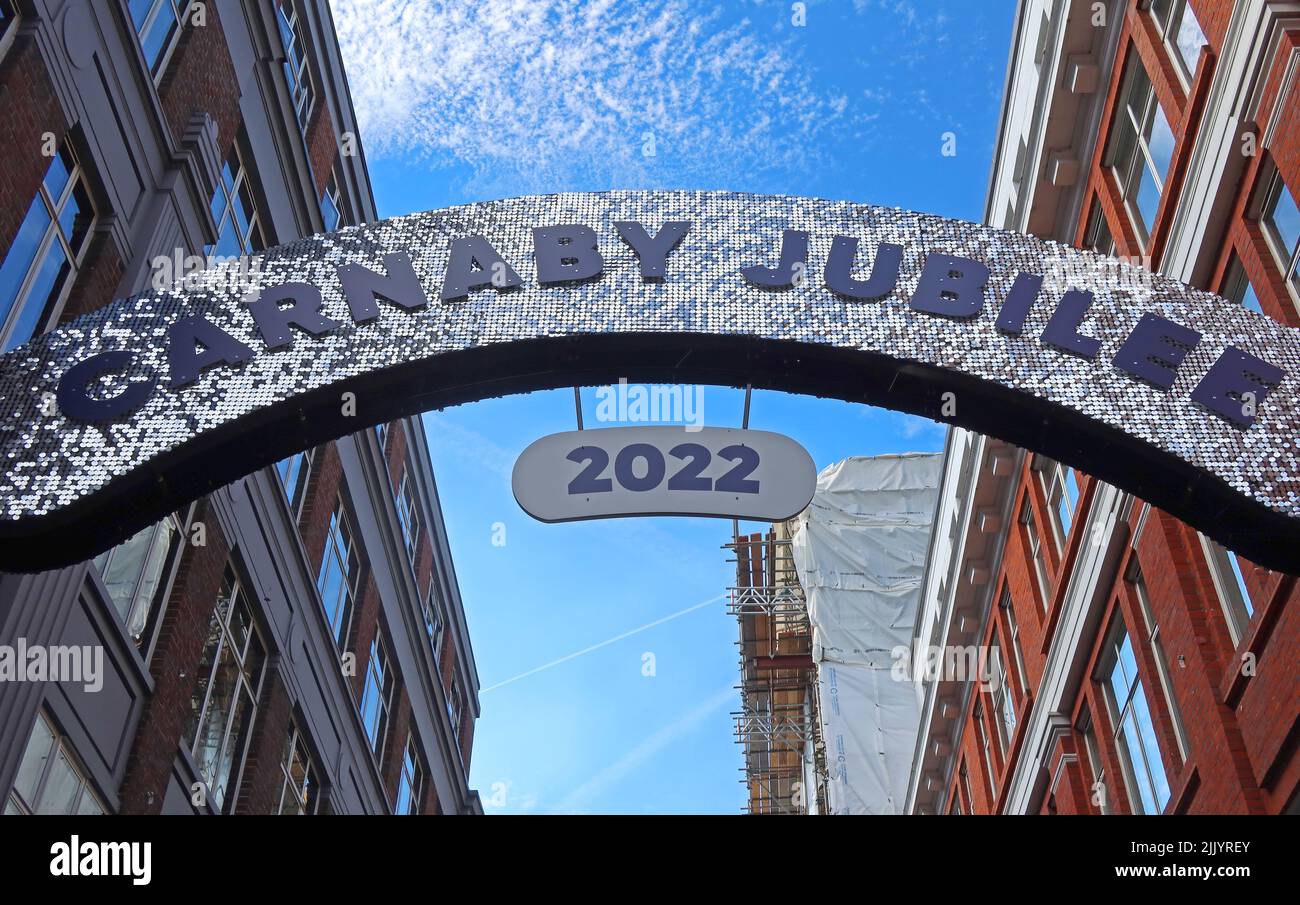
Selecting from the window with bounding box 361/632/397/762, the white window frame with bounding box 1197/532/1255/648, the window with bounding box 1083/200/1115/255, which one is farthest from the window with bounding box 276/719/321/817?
the window with bounding box 1083/200/1115/255

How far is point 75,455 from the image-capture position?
687 cm

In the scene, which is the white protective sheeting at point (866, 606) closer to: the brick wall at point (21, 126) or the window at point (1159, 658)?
the window at point (1159, 658)

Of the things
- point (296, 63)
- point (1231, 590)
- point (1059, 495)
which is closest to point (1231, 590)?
point (1231, 590)

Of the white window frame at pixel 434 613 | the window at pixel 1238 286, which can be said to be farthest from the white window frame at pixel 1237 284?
the white window frame at pixel 434 613

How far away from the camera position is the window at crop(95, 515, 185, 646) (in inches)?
559

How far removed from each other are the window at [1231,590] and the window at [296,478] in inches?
498

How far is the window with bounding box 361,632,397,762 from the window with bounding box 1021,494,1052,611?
12.4 meters

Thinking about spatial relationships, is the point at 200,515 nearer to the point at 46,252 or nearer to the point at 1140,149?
the point at 46,252

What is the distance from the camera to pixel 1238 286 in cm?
1323

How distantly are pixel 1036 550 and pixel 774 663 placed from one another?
22191mm
